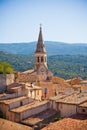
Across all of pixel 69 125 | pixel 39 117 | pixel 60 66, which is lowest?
pixel 60 66

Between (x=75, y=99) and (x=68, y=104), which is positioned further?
(x=75, y=99)

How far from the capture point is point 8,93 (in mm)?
33406

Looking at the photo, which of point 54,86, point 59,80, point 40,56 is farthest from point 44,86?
point 40,56

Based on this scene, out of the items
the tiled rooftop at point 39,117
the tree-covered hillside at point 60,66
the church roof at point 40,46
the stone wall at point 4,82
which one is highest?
the church roof at point 40,46

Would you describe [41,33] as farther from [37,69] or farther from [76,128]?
[76,128]

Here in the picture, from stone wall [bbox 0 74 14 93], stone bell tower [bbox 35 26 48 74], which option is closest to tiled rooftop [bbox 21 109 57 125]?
stone wall [bbox 0 74 14 93]

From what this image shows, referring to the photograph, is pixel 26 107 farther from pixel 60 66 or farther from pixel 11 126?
pixel 60 66

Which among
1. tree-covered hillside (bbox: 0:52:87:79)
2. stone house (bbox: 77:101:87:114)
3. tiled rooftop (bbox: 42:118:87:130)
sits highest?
stone house (bbox: 77:101:87:114)

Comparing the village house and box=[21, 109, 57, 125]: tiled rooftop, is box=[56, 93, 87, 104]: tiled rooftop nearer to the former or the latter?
the village house

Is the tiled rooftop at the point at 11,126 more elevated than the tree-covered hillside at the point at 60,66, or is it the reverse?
the tiled rooftop at the point at 11,126

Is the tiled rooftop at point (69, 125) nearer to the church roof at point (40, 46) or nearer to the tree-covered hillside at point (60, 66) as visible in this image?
the church roof at point (40, 46)

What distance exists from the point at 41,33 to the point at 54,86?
14.0 meters

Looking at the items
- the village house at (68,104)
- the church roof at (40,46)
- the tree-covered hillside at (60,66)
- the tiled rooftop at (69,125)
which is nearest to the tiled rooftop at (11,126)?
the tiled rooftop at (69,125)

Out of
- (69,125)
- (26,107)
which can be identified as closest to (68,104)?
(26,107)
